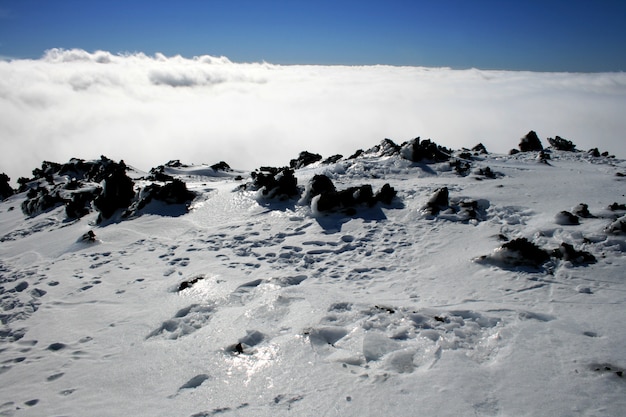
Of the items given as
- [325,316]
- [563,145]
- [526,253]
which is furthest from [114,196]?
[563,145]

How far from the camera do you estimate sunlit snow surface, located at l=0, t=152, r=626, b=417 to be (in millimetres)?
5691

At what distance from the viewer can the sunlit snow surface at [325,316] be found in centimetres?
569

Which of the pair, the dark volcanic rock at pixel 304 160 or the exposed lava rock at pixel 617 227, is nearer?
the exposed lava rock at pixel 617 227

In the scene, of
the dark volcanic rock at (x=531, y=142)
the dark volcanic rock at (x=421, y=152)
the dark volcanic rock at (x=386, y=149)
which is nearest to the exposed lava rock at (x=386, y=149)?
the dark volcanic rock at (x=386, y=149)

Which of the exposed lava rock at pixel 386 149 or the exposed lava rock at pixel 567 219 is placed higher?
the exposed lava rock at pixel 386 149

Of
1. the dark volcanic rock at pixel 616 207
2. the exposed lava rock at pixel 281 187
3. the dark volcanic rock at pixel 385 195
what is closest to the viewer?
the dark volcanic rock at pixel 616 207

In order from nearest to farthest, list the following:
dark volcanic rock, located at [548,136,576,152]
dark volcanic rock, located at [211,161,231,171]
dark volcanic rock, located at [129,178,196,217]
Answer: dark volcanic rock, located at [129,178,196,217], dark volcanic rock, located at [548,136,576,152], dark volcanic rock, located at [211,161,231,171]

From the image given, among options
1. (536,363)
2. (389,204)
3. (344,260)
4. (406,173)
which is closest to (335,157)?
(406,173)

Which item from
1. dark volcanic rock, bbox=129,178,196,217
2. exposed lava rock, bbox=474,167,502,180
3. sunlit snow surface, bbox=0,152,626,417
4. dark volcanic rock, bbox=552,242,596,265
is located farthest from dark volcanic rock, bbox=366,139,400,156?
dark volcanic rock, bbox=552,242,596,265

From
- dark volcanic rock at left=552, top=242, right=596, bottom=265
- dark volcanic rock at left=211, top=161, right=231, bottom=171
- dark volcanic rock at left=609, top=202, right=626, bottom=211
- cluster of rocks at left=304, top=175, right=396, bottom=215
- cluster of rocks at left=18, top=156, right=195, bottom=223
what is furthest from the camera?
dark volcanic rock at left=211, top=161, right=231, bottom=171

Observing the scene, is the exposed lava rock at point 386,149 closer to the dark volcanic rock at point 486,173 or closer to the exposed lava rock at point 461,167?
the exposed lava rock at point 461,167

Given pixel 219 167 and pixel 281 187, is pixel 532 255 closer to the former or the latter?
pixel 281 187

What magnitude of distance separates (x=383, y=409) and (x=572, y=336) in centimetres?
383

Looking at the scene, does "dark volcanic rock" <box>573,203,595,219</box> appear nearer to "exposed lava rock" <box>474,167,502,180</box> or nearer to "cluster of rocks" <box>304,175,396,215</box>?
"exposed lava rock" <box>474,167,502,180</box>
